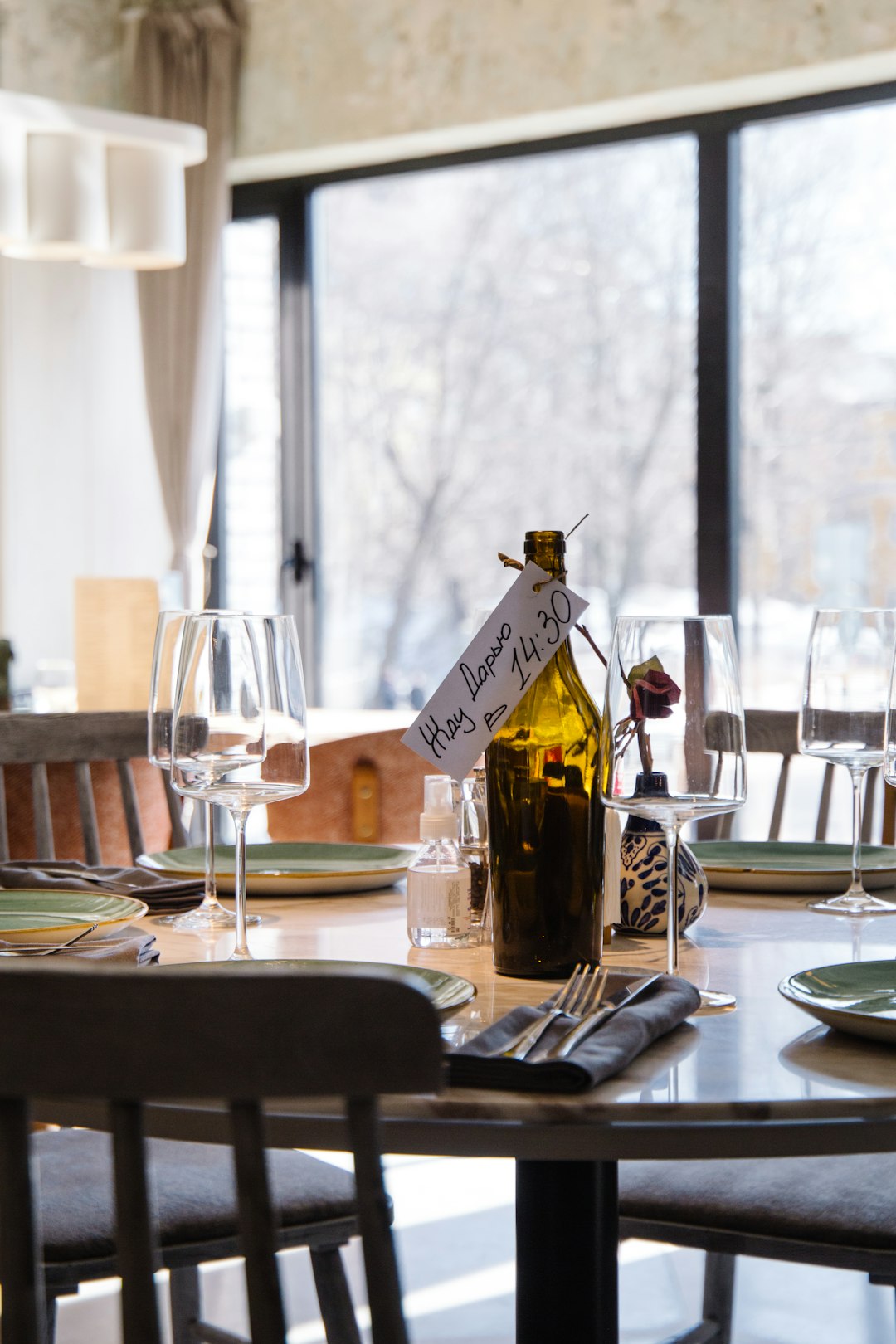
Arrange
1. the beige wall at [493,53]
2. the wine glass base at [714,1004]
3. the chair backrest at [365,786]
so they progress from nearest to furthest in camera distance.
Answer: the wine glass base at [714,1004], the chair backrest at [365,786], the beige wall at [493,53]

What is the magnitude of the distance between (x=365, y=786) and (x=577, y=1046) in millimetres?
2255

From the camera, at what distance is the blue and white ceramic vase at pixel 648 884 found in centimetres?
125

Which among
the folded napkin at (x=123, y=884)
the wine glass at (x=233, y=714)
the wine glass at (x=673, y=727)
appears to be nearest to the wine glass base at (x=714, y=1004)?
the wine glass at (x=673, y=727)

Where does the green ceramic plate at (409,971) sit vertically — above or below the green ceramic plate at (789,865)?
above

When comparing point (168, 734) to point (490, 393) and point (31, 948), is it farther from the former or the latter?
point (490, 393)

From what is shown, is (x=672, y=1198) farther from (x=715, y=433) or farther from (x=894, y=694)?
(x=715, y=433)

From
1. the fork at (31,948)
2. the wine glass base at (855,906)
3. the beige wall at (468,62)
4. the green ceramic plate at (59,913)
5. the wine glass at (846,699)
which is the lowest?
the wine glass base at (855,906)

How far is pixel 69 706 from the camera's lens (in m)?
3.88

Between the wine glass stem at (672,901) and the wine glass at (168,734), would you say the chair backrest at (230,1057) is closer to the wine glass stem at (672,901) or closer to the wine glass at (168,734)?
the wine glass stem at (672,901)

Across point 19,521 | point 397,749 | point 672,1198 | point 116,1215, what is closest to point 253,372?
point 19,521

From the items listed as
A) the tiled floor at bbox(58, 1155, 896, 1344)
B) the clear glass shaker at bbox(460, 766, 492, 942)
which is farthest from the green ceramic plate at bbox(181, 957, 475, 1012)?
the tiled floor at bbox(58, 1155, 896, 1344)

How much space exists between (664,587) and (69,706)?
1793 millimetres

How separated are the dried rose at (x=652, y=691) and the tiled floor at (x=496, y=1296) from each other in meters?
1.49

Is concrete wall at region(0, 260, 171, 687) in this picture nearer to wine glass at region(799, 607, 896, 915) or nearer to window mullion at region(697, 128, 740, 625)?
window mullion at region(697, 128, 740, 625)
